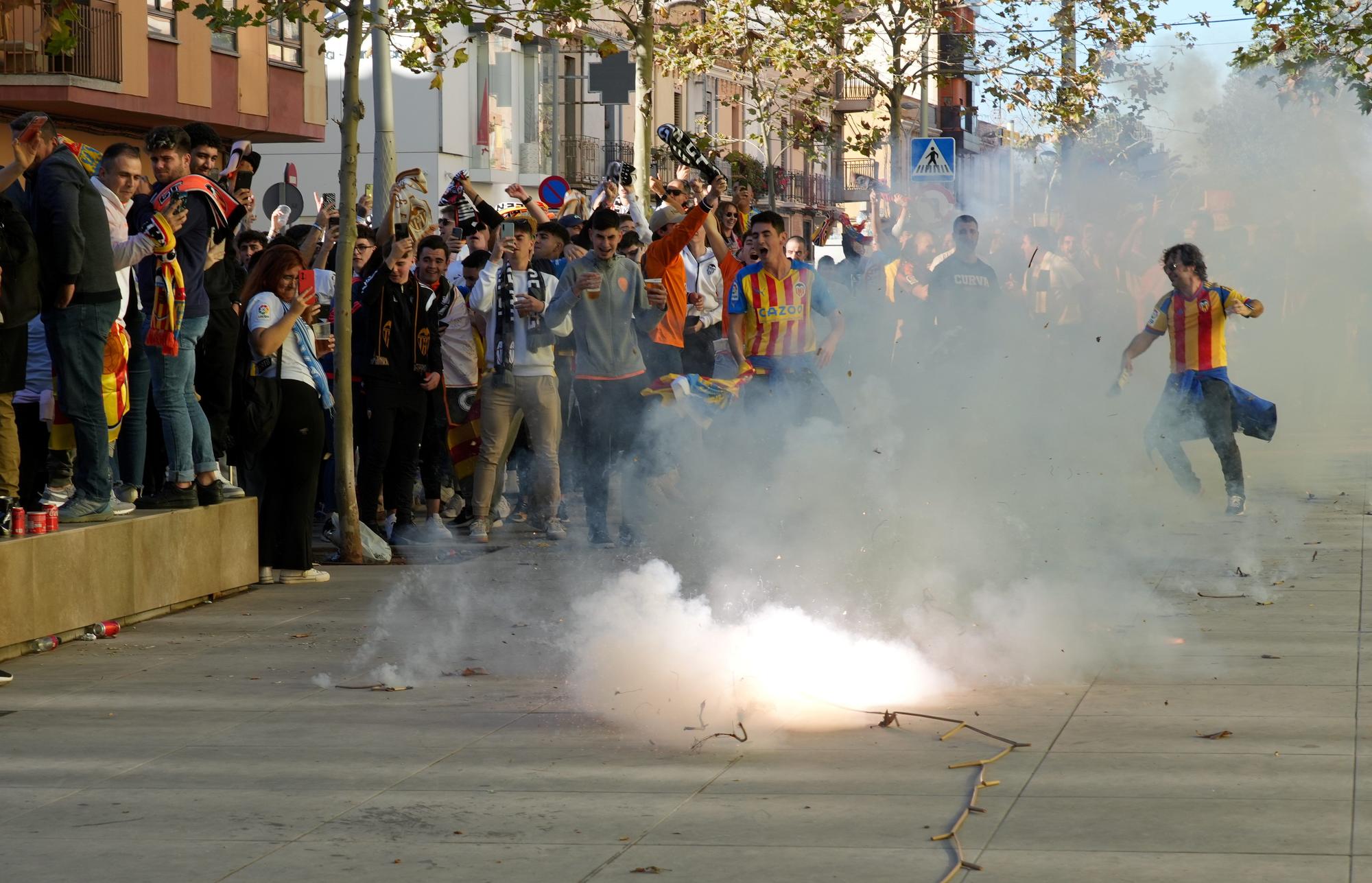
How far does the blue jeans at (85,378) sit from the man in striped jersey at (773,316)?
3919mm

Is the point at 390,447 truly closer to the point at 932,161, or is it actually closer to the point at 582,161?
the point at 932,161

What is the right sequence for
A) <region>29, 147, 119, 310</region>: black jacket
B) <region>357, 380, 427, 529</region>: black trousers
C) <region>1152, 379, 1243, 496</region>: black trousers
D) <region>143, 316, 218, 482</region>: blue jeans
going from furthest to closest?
<region>1152, 379, 1243, 496</region>: black trousers → <region>357, 380, 427, 529</region>: black trousers → <region>143, 316, 218, 482</region>: blue jeans → <region>29, 147, 119, 310</region>: black jacket

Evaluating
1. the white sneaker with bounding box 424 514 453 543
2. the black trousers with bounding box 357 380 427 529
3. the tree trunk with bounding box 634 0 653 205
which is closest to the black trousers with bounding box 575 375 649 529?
the white sneaker with bounding box 424 514 453 543

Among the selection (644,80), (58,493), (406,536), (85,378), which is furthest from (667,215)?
(644,80)

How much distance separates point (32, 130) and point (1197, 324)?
783cm

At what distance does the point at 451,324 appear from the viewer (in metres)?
11.9

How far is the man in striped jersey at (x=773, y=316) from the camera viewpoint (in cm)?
1096

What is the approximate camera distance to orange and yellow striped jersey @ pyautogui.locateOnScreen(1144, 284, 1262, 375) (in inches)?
486

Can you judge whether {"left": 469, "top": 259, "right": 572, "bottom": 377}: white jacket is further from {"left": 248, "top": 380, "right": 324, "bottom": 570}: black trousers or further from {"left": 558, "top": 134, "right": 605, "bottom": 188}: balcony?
{"left": 558, "top": 134, "right": 605, "bottom": 188}: balcony

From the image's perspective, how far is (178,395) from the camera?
913 centimetres

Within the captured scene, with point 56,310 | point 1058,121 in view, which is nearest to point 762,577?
point 56,310

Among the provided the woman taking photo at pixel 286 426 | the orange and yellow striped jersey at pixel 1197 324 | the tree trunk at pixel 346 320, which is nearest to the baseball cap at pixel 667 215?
the tree trunk at pixel 346 320

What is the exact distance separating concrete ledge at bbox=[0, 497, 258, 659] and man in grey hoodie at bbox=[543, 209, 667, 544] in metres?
2.39

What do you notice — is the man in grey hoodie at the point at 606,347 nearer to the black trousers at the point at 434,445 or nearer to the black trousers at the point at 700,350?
the black trousers at the point at 434,445
